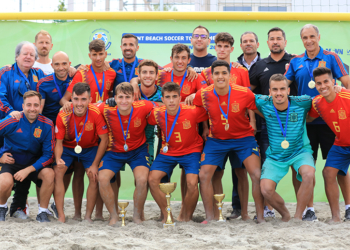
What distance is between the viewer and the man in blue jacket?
4715 millimetres

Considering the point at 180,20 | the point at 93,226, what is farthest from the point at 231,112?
the point at 180,20

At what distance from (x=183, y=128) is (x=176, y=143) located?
21 cm

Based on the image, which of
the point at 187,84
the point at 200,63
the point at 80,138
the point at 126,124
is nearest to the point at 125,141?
the point at 126,124

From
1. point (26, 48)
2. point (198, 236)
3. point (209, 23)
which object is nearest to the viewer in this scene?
point (198, 236)

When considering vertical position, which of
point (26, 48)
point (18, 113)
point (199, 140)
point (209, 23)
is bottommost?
point (199, 140)

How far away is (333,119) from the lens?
14.5 feet

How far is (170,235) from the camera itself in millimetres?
3865

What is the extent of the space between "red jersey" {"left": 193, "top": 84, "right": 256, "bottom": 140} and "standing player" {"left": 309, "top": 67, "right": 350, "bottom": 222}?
789 millimetres

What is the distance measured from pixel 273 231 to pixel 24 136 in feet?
10.6

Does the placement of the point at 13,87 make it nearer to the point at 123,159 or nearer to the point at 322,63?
the point at 123,159

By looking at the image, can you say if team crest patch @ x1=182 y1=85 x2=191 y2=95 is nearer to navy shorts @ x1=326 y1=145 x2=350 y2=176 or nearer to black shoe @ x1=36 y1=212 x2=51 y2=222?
navy shorts @ x1=326 y1=145 x2=350 y2=176

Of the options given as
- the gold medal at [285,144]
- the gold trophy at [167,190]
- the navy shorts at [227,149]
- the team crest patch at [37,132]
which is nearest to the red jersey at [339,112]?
the gold medal at [285,144]

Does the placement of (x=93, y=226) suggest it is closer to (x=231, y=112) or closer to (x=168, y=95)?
(x=168, y=95)

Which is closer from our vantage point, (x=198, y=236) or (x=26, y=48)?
(x=198, y=236)
